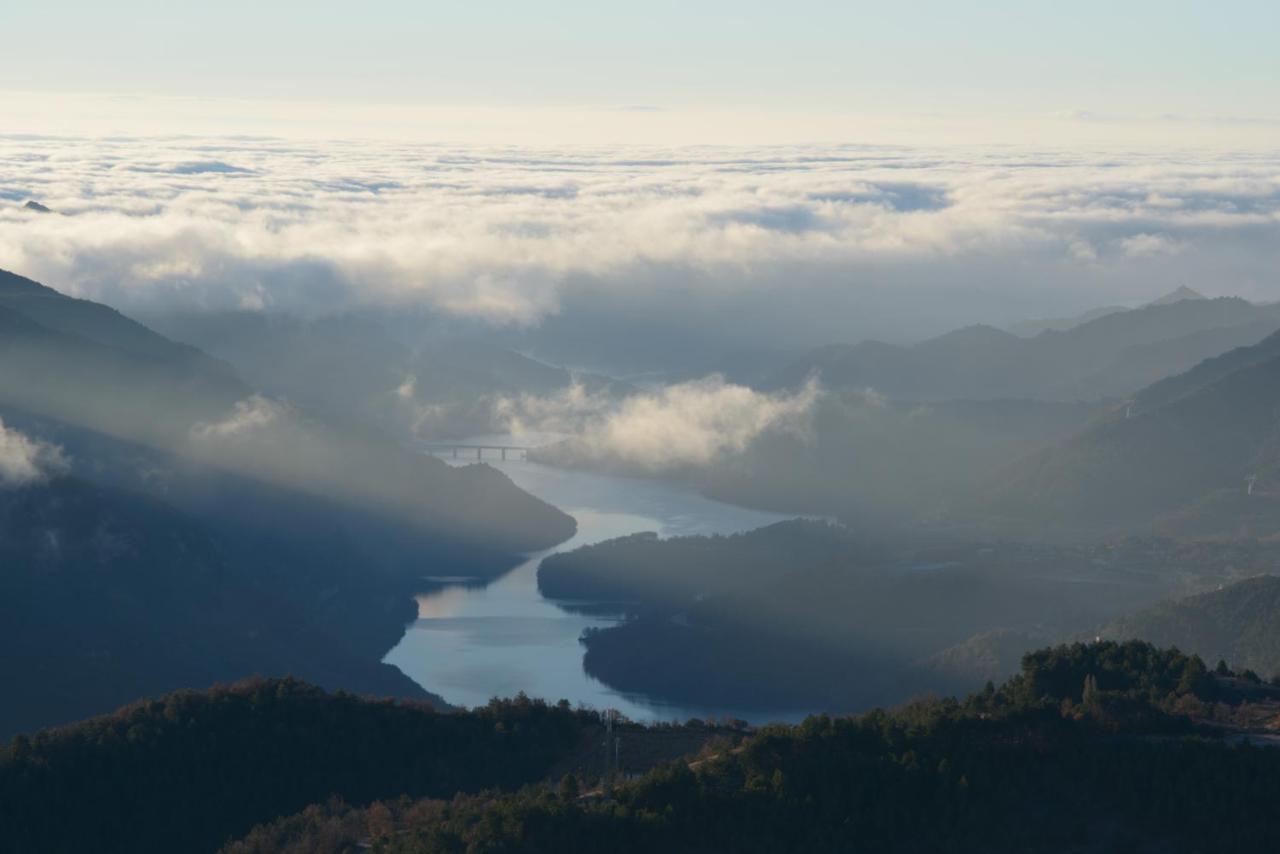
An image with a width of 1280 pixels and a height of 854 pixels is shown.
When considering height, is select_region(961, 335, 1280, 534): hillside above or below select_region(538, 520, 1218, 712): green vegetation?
above

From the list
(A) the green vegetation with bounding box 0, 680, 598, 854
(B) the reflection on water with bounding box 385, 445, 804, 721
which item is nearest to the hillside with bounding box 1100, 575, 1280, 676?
(B) the reflection on water with bounding box 385, 445, 804, 721

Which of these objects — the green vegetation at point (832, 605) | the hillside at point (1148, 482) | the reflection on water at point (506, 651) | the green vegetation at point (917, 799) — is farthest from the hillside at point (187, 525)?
the green vegetation at point (917, 799)

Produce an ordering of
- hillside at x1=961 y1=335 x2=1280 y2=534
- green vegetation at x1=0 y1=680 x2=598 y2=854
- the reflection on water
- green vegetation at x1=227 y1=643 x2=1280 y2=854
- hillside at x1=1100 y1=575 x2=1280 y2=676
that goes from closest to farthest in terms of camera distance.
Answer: green vegetation at x1=227 y1=643 x2=1280 y2=854 < green vegetation at x1=0 y1=680 x2=598 y2=854 < hillside at x1=1100 y1=575 x2=1280 y2=676 < the reflection on water < hillside at x1=961 y1=335 x2=1280 y2=534

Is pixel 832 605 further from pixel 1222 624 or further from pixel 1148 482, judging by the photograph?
pixel 1148 482

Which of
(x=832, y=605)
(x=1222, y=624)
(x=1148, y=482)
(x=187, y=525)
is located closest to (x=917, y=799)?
(x=1222, y=624)

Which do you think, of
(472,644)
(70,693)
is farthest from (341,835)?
(472,644)

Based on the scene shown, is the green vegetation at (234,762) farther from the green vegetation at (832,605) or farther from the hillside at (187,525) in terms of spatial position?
the green vegetation at (832,605)

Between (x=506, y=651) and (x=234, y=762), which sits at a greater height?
(x=234, y=762)

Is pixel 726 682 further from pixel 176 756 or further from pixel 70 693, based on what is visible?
pixel 176 756

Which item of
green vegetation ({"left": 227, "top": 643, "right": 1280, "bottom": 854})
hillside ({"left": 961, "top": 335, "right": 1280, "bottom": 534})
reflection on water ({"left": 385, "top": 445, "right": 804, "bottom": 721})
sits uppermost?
hillside ({"left": 961, "top": 335, "right": 1280, "bottom": 534})

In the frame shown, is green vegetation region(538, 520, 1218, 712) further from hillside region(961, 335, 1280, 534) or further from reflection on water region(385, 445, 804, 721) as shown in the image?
hillside region(961, 335, 1280, 534)

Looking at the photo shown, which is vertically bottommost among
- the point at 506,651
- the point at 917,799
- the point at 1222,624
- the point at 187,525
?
the point at 506,651
